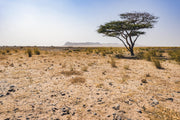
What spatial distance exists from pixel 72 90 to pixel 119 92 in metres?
1.82

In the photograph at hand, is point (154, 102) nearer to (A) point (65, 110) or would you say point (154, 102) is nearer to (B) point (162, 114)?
(B) point (162, 114)

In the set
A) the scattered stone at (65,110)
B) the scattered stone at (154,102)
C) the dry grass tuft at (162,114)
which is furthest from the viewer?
the scattered stone at (154,102)

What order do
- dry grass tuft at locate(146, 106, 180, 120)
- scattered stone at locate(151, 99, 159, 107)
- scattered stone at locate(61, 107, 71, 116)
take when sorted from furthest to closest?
scattered stone at locate(151, 99, 159, 107)
scattered stone at locate(61, 107, 71, 116)
dry grass tuft at locate(146, 106, 180, 120)

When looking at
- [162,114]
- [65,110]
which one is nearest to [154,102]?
[162,114]

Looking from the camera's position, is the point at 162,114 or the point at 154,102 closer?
the point at 162,114

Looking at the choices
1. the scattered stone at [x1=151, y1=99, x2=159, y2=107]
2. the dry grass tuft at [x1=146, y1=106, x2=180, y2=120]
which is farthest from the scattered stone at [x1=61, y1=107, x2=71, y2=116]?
the scattered stone at [x1=151, y1=99, x2=159, y2=107]

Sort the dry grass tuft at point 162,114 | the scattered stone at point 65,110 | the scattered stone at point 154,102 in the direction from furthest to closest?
the scattered stone at point 154,102, the scattered stone at point 65,110, the dry grass tuft at point 162,114

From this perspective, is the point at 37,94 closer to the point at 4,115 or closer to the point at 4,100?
the point at 4,100

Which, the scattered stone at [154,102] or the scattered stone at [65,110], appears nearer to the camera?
the scattered stone at [65,110]

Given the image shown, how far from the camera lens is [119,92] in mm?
4535

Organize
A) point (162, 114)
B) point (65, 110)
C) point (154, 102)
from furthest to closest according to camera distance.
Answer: point (154, 102)
point (65, 110)
point (162, 114)

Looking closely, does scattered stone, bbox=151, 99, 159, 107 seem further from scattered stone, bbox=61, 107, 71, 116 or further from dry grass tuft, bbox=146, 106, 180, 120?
scattered stone, bbox=61, 107, 71, 116

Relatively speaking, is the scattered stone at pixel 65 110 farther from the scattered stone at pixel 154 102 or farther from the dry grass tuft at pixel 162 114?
the scattered stone at pixel 154 102

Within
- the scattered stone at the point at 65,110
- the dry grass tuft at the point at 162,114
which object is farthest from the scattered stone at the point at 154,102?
the scattered stone at the point at 65,110
